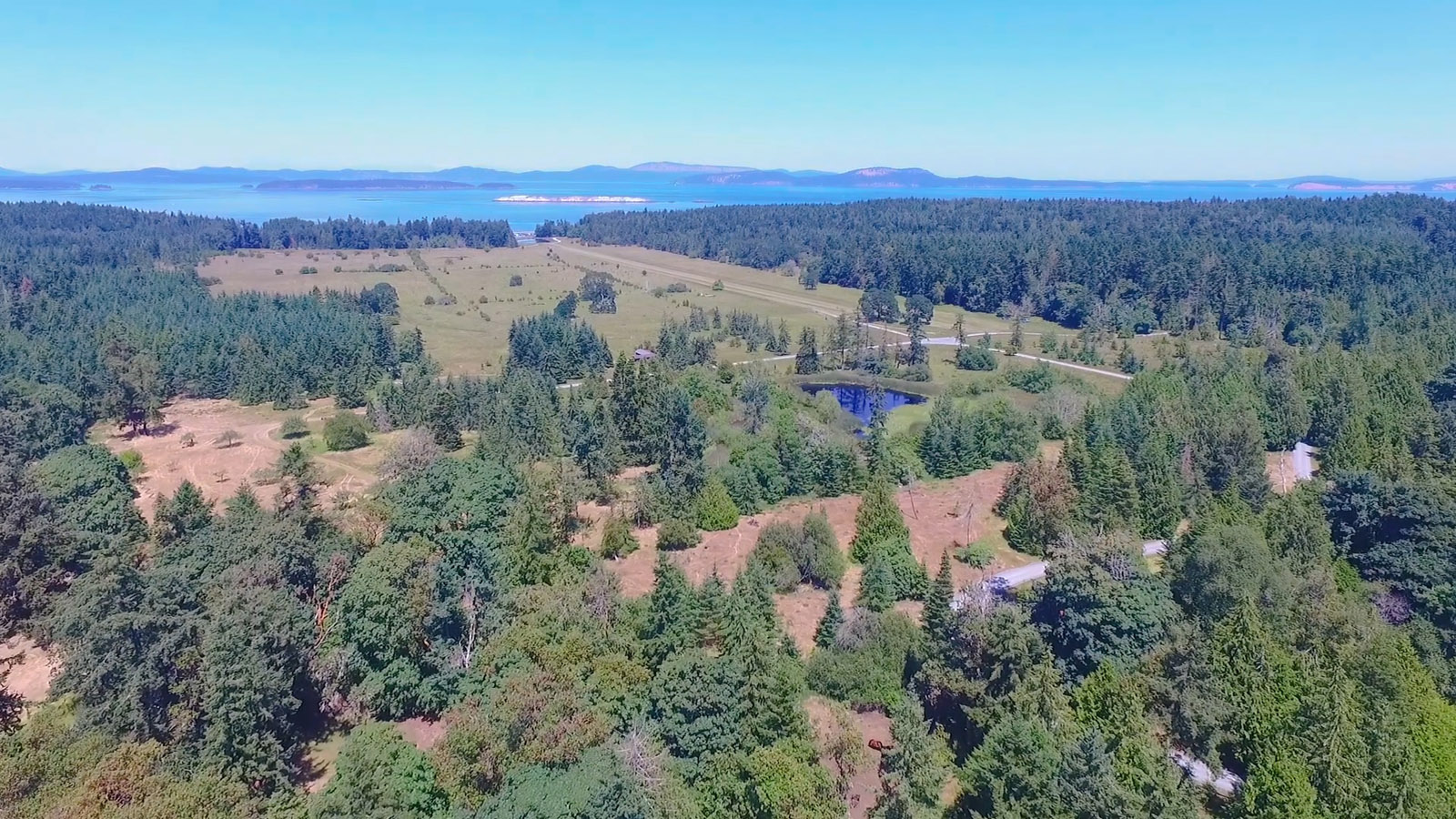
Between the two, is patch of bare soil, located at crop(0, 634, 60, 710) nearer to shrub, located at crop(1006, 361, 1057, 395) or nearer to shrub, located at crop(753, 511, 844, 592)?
shrub, located at crop(753, 511, 844, 592)

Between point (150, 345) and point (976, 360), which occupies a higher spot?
point (150, 345)

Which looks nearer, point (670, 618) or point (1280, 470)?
point (670, 618)

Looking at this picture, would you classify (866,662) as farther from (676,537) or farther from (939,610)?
(676,537)

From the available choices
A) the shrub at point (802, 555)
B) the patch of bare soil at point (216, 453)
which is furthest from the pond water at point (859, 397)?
the patch of bare soil at point (216, 453)

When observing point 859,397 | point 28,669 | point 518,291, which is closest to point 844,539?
point 28,669

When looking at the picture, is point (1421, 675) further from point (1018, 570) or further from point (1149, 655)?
point (1018, 570)

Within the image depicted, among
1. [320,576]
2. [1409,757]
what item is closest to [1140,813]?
[1409,757]
